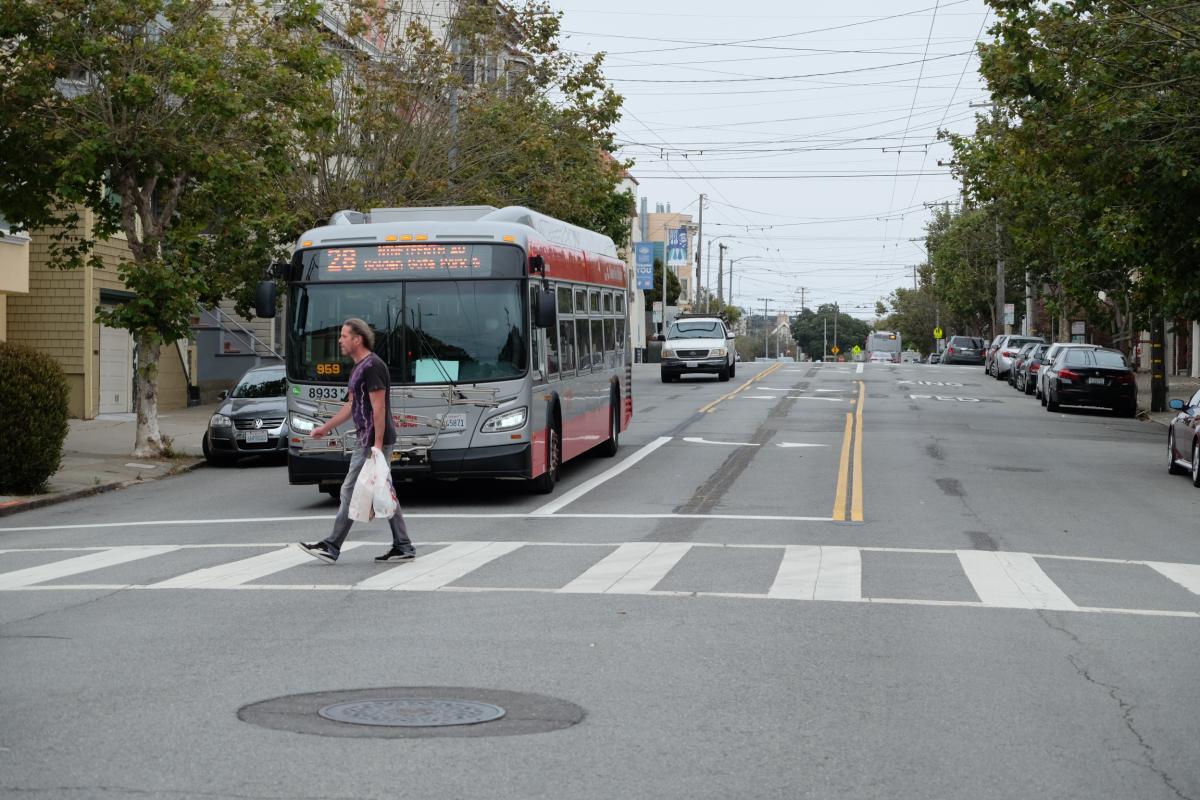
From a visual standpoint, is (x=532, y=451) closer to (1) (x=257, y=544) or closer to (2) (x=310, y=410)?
(2) (x=310, y=410)

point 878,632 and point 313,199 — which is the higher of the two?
point 313,199

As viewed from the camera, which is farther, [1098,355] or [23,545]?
[1098,355]

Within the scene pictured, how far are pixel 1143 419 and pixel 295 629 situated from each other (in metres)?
30.4

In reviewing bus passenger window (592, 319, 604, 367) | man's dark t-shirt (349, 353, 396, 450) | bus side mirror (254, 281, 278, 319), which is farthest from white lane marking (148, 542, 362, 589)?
bus passenger window (592, 319, 604, 367)

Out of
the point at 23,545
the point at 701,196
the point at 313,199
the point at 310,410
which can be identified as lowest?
the point at 23,545

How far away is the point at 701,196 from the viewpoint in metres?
106

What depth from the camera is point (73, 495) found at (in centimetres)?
1931

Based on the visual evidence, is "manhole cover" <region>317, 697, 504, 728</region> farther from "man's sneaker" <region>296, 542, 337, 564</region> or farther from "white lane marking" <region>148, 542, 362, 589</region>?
"man's sneaker" <region>296, 542, 337, 564</region>

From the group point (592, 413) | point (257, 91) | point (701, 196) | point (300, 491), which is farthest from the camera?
point (701, 196)

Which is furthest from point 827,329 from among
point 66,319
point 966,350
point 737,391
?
point 66,319

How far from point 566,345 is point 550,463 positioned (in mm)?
1710

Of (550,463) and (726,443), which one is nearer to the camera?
(550,463)

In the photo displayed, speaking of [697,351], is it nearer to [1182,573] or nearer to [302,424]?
[302,424]

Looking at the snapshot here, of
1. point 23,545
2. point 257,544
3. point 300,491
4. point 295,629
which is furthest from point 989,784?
point 300,491
